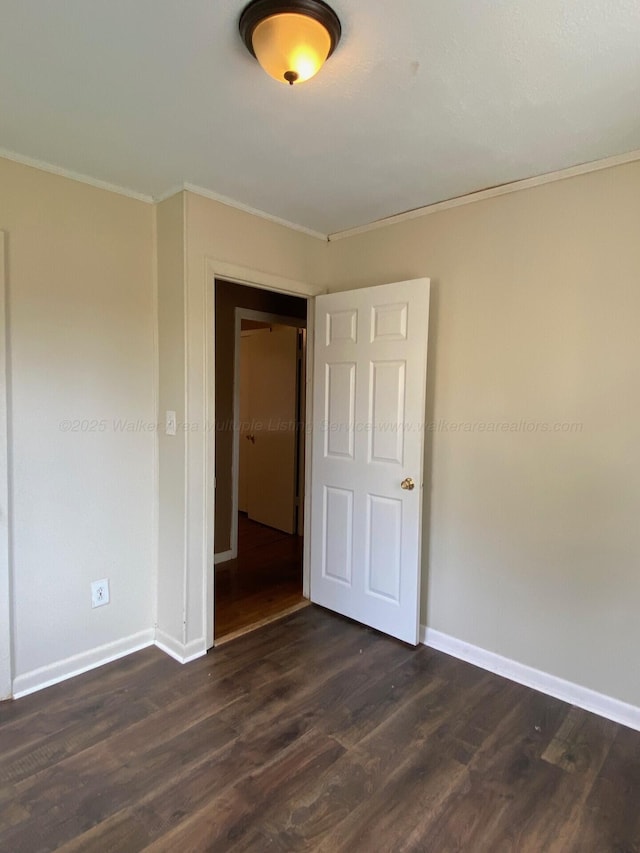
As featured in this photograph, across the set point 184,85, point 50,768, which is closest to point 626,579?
point 50,768

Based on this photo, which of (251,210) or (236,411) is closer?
(251,210)

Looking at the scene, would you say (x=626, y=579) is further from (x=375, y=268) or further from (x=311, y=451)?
(x=375, y=268)

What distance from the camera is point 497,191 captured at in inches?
93.7

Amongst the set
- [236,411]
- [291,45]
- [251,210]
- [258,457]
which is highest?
[251,210]

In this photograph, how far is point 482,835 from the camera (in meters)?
1.56

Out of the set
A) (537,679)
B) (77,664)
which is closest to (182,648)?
(77,664)

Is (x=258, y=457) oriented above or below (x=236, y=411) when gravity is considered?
below

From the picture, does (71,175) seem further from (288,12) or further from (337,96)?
(288,12)

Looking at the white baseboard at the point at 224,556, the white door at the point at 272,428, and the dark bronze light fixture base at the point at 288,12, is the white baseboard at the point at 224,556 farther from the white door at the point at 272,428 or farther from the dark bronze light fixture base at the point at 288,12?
the dark bronze light fixture base at the point at 288,12

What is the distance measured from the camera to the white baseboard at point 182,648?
2.53 meters

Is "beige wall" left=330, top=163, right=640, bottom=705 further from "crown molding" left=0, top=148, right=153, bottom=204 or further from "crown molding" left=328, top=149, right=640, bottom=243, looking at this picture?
"crown molding" left=0, top=148, right=153, bottom=204

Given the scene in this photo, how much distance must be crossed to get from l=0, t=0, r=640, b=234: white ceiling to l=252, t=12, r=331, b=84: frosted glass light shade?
81 mm

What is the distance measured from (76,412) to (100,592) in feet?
3.08

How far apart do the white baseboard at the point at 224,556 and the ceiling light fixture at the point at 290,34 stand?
3.44 m
